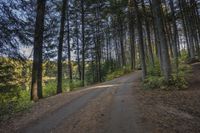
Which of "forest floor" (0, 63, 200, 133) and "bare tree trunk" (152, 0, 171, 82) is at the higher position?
"bare tree trunk" (152, 0, 171, 82)

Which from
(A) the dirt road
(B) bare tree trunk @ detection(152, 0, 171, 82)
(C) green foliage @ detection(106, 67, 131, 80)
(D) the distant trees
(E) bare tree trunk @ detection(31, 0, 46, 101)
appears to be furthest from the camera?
(C) green foliage @ detection(106, 67, 131, 80)

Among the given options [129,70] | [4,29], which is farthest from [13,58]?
[129,70]

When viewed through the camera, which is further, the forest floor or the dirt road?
the dirt road

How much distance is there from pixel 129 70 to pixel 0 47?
87.7 feet

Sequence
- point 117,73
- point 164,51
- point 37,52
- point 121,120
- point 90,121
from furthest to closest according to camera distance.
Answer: point 117,73 → point 37,52 → point 164,51 → point 90,121 → point 121,120

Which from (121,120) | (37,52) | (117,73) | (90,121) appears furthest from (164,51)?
(117,73)

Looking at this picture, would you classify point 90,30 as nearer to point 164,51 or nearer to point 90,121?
point 164,51

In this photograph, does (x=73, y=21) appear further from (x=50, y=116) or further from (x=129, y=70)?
(x=50, y=116)

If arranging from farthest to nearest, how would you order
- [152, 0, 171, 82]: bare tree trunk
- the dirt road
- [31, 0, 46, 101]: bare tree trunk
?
1. [31, 0, 46, 101]: bare tree trunk
2. [152, 0, 171, 82]: bare tree trunk
3. the dirt road

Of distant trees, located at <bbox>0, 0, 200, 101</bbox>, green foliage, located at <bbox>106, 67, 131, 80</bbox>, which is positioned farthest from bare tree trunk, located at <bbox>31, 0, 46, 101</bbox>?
green foliage, located at <bbox>106, 67, 131, 80</bbox>

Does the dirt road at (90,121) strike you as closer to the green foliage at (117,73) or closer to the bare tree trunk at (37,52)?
the bare tree trunk at (37,52)

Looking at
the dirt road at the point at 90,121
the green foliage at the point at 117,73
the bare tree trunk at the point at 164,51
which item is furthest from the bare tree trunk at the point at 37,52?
the green foliage at the point at 117,73

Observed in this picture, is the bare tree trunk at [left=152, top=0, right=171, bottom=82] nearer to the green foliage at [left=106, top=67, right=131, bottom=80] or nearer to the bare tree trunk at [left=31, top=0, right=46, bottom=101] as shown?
the bare tree trunk at [left=31, top=0, right=46, bottom=101]

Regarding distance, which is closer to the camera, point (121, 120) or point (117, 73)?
point (121, 120)
